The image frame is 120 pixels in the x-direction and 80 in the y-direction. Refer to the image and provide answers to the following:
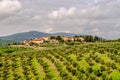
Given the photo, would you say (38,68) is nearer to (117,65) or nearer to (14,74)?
(14,74)

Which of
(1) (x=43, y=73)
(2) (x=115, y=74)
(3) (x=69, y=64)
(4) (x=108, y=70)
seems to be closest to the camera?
(2) (x=115, y=74)

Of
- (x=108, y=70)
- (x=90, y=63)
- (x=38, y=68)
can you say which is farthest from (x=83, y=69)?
(x=38, y=68)

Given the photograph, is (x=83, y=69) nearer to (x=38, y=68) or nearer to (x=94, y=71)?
(x=94, y=71)

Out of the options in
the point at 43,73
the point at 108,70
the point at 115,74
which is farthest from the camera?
the point at 43,73

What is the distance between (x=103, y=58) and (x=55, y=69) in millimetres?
8242

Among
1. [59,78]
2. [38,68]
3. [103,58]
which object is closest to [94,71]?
[59,78]

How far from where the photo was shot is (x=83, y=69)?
40969mm

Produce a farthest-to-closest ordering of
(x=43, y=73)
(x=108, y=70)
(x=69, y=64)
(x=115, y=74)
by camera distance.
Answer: (x=69, y=64) → (x=43, y=73) → (x=108, y=70) → (x=115, y=74)

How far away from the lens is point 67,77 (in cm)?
3734

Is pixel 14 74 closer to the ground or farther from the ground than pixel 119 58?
closer to the ground

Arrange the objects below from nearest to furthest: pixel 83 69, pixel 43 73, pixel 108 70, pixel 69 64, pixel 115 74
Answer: pixel 115 74 < pixel 108 70 < pixel 83 69 < pixel 43 73 < pixel 69 64

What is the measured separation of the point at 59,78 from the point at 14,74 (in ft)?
34.1

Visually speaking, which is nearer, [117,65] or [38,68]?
[117,65]

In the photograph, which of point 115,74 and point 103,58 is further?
point 103,58
